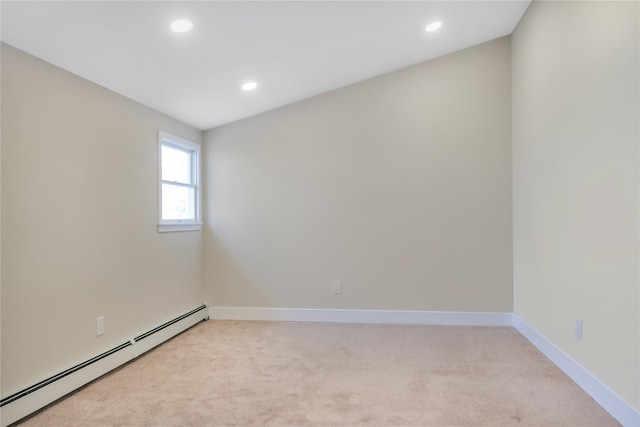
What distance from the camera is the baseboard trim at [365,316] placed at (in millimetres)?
3705

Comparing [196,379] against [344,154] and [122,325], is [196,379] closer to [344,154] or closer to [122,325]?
[122,325]

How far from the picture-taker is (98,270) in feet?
8.56

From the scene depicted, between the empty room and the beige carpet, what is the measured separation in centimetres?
2

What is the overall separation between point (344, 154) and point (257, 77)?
4.08ft

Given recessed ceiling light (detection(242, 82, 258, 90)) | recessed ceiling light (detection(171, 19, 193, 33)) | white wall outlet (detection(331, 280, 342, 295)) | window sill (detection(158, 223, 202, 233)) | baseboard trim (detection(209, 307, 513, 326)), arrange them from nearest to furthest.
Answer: recessed ceiling light (detection(171, 19, 193, 33)) < recessed ceiling light (detection(242, 82, 258, 90)) < window sill (detection(158, 223, 202, 233)) < baseboard trim (detection(209, 307, 513, 326)) < white wall outlet (detection(331, 280, 342, 295))

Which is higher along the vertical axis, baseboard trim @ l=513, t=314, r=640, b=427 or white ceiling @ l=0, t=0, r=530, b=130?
white ceiling @ l=0, t=0, r=530, b=130

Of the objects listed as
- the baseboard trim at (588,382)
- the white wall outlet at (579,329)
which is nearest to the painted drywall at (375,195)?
the baseboard trim at (588,382)

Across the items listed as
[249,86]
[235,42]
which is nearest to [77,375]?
[235,42]

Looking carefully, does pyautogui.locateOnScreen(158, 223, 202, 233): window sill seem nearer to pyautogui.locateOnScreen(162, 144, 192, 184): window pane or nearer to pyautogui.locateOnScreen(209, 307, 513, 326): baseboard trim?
pyautogui.locateOnScreen(162, 144, 192, 184): window pane

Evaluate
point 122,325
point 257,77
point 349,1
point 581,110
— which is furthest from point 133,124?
point 581,110

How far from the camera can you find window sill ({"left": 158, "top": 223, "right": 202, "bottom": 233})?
3343mm

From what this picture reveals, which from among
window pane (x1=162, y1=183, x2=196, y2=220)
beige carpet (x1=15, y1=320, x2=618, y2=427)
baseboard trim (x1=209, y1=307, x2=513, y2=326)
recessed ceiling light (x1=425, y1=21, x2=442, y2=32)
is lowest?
beige carpet (x1=15, y1=320, x2=618, y2=427)

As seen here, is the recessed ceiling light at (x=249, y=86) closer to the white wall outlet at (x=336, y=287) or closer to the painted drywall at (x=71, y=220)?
the painted drywall at (x=71, y=220)

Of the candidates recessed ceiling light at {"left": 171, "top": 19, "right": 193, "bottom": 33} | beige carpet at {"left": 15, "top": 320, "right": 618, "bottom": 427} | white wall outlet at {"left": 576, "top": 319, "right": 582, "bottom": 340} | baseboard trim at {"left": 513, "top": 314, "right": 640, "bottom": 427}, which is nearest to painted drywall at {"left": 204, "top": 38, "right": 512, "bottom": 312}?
beige carpet at {"left": 15, "top": 320, "right": 618, "bottom": 427}
